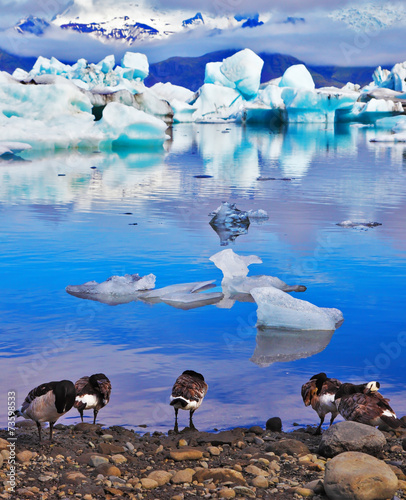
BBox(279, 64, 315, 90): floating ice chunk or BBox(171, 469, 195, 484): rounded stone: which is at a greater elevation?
BBox(279, 64, 315, 90): floating ice chunk

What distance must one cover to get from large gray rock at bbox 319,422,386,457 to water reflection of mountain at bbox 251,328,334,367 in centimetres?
154

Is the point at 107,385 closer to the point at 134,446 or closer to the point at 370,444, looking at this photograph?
the point at 134,446

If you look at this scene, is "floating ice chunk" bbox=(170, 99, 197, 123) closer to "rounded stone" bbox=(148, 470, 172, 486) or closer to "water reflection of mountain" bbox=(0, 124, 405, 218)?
"water reflection of mountain" bbox=(0, 124, 405, 218)

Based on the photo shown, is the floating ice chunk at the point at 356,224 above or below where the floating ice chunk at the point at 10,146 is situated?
below

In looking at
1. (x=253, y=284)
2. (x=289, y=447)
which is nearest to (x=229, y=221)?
(x=253, y=284)

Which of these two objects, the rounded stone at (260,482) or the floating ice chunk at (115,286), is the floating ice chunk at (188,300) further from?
the rounded stone at (260,482)

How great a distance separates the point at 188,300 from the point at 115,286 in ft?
2.70

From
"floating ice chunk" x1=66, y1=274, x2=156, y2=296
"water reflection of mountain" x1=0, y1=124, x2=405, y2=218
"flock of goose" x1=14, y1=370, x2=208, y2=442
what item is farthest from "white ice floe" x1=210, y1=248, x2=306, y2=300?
"water reflection of mountain" x1=0, y1=124, x2=405, y2=218

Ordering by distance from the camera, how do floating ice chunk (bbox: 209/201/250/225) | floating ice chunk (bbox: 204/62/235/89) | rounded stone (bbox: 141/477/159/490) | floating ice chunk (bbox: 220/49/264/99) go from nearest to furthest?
rounded stone (bbox: 141/477/159/490)
floating ice chunk (bbox: 209/201/250/225)
floating ice chunk (bbox: 220/49/264/99)
floating ice chunk (bbox: 204/62/235/89)

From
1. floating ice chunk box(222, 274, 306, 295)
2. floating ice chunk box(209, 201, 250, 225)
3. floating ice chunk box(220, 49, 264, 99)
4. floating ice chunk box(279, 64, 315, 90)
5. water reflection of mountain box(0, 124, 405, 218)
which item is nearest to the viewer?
floating ice chunk box(222, 274, 306, 295)

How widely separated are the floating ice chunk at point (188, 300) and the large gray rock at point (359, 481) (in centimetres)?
348

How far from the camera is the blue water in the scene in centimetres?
451

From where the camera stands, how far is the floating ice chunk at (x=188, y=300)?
20.8 ft

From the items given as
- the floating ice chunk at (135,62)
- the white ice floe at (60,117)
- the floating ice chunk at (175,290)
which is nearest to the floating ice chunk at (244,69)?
the floating ice chunk at (135,62)
